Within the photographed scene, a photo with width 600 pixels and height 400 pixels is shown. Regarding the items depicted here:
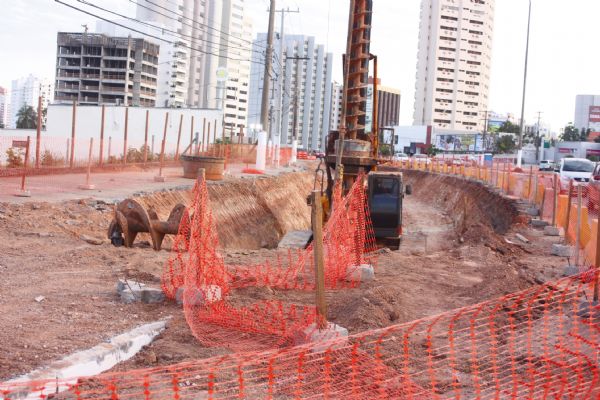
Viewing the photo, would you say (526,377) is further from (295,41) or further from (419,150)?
(295,41)

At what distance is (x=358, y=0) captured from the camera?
17.0 meters

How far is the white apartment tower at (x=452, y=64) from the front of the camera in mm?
135625

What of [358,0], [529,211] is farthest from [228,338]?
[529,211]

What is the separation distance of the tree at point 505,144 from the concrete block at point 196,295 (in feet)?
303

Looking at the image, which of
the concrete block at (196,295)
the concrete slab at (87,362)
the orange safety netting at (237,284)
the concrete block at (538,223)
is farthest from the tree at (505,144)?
the concrete slab at (87,362)

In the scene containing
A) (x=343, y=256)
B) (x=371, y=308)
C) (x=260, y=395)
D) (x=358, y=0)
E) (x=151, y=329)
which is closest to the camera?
(x=260, y=395)

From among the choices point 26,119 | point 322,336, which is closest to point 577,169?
point 322,336

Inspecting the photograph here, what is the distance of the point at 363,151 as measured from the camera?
1705cm

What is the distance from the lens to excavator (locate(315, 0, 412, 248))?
17.0m

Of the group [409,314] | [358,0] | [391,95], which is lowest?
[409,314]

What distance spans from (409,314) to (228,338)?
2.88 meters

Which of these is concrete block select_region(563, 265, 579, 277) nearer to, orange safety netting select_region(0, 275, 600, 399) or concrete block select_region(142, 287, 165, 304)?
orange safety netting select_region(0, 275, 600, 399)

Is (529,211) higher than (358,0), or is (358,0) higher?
(358,0)

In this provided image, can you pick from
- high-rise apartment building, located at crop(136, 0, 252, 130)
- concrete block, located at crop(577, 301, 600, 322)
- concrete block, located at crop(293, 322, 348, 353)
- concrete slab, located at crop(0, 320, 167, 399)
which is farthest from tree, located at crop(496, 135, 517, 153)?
concrete slab, located at crop(0, 320, 167, 399)
